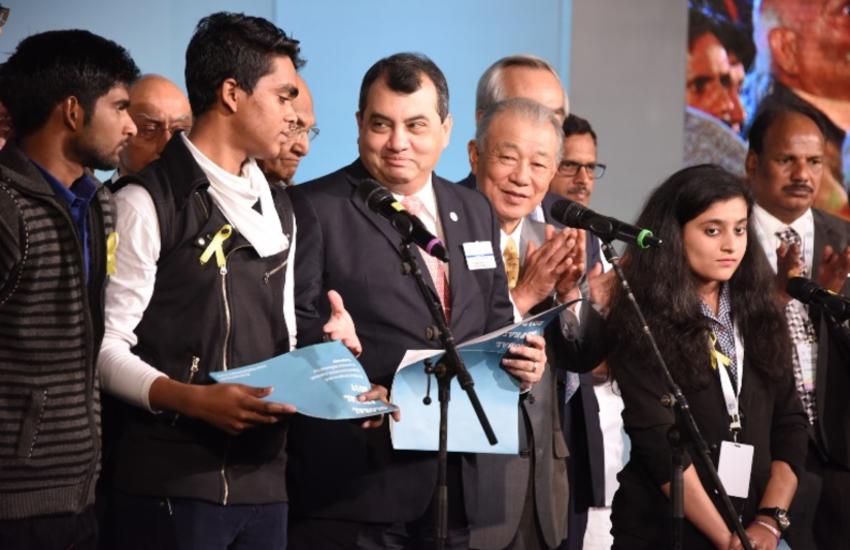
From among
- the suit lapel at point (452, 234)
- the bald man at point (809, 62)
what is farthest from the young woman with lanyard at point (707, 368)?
the bald man at point (809, 62)

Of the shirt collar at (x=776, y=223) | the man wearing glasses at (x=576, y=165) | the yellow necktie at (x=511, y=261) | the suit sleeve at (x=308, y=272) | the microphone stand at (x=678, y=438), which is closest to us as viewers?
the microphone stand at (x=678, y=438)

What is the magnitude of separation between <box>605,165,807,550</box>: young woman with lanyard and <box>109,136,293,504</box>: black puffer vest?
1.07 metres

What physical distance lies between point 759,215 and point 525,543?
150cm

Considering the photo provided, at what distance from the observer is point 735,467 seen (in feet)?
10.8

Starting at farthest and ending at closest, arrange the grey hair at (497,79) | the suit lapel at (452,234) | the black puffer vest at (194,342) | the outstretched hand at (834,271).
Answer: the grey hair at (497,79), the outstretched hand at (834,271), the suit lapel at (452,234), the black puffer vest at (194,342)

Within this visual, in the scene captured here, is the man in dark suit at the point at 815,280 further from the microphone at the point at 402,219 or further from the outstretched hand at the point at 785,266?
the microphone at the point at 402,219

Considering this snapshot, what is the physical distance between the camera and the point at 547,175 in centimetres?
382

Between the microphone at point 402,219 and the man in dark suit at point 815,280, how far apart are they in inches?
52.5

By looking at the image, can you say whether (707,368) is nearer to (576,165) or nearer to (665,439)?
(665,439)

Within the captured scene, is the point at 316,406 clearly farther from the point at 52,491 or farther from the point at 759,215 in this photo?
the point at 759,215

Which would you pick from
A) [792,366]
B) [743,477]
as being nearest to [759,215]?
[792,366]

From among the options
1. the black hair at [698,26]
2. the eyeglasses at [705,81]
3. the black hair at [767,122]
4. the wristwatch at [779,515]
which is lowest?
the wristwatch at [779,515]

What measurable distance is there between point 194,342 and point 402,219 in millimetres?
511

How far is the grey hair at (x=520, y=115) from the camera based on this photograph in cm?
383
